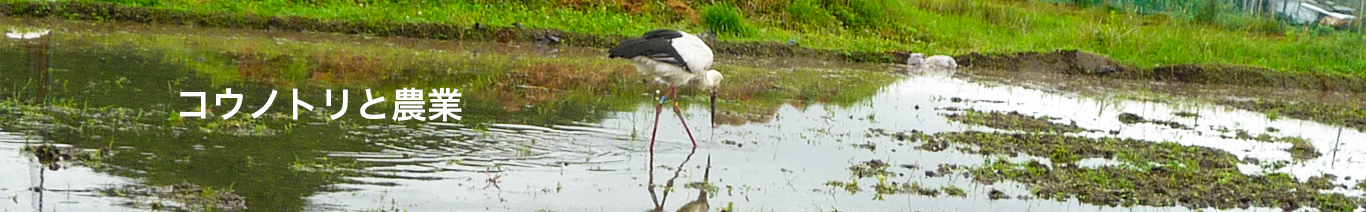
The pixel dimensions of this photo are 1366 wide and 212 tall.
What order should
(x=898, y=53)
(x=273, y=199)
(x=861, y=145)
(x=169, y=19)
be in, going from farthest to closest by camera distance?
1. (x=898, y=53)
2. (x=169, y=19)
3. (x=861, y=145)
4. (x=273, y=199)

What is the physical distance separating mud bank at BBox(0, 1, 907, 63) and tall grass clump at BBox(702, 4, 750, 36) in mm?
1280

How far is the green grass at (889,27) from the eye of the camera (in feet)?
72.0

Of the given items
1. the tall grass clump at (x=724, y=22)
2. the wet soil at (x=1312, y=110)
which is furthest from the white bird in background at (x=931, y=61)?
the wet soil at (x=1312, y=110)

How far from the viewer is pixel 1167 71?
2150 centimetres

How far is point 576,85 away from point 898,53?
8806 mm

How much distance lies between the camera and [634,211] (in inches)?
274

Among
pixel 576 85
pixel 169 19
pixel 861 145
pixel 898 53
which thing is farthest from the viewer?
pixel 898 53

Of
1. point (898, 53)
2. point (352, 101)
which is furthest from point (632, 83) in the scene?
point (898, 53)

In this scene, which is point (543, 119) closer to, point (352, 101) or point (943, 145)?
point (352, 101)

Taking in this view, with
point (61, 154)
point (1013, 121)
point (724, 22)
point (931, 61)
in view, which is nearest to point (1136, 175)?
point (1013, 121)

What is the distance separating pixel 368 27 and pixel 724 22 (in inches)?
216

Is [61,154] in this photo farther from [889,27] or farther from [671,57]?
[889,27]

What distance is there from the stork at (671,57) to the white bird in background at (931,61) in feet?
36.5

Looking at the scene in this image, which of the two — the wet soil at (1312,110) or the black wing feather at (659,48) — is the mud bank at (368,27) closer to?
the wet soil at (1312,110)
